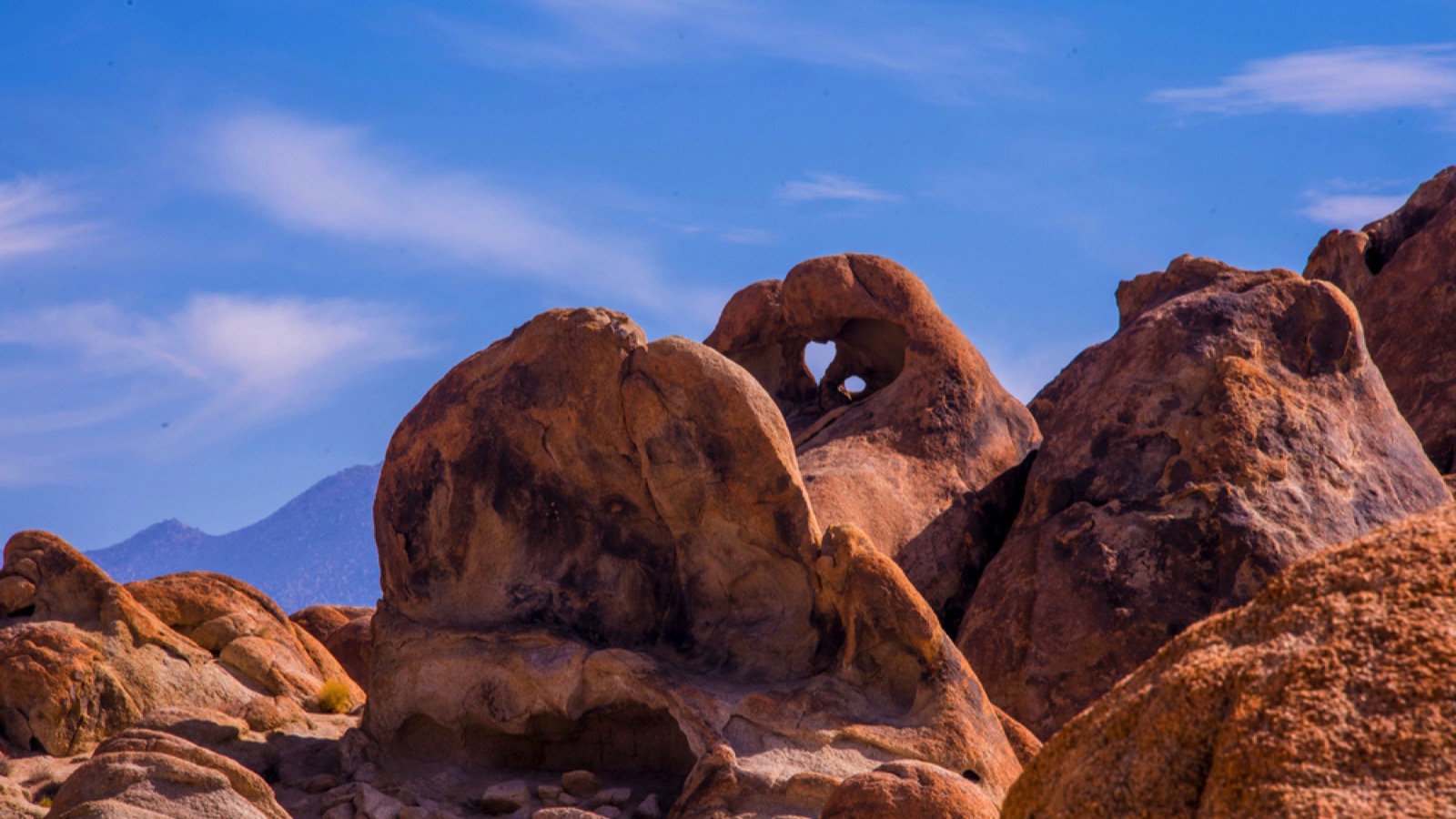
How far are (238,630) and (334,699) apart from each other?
135 cm

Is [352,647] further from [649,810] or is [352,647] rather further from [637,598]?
[649,810]

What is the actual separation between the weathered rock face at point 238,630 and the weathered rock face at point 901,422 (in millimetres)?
4935

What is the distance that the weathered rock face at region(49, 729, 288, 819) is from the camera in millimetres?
7367

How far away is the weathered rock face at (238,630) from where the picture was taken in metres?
13.4

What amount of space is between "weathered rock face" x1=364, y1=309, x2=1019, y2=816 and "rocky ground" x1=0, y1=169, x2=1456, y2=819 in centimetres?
2

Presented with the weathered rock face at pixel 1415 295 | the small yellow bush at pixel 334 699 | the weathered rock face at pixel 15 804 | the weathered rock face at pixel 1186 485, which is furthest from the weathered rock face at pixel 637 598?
the weathered rock face at pixel 1415 295

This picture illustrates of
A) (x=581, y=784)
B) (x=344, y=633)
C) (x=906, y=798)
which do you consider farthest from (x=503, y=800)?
(x=344, y=633)

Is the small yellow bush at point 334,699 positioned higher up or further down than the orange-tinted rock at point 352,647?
further down

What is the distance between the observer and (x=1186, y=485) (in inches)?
539

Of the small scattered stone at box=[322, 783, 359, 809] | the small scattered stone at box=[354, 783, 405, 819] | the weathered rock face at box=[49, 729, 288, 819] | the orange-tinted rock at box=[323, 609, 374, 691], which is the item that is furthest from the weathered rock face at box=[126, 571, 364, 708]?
the weathered rock face at box=[49, 729, 288, 819]

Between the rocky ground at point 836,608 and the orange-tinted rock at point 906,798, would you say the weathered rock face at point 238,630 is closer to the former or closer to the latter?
the rocky ground at point 836,608

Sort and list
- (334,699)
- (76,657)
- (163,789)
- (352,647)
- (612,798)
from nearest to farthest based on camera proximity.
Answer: (163,789), (612,798), (76,657), (334,699), (352,647)

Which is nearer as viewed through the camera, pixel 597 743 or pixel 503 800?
pixel 503 800

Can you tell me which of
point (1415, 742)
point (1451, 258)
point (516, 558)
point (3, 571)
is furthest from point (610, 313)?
point (1451, 258)
